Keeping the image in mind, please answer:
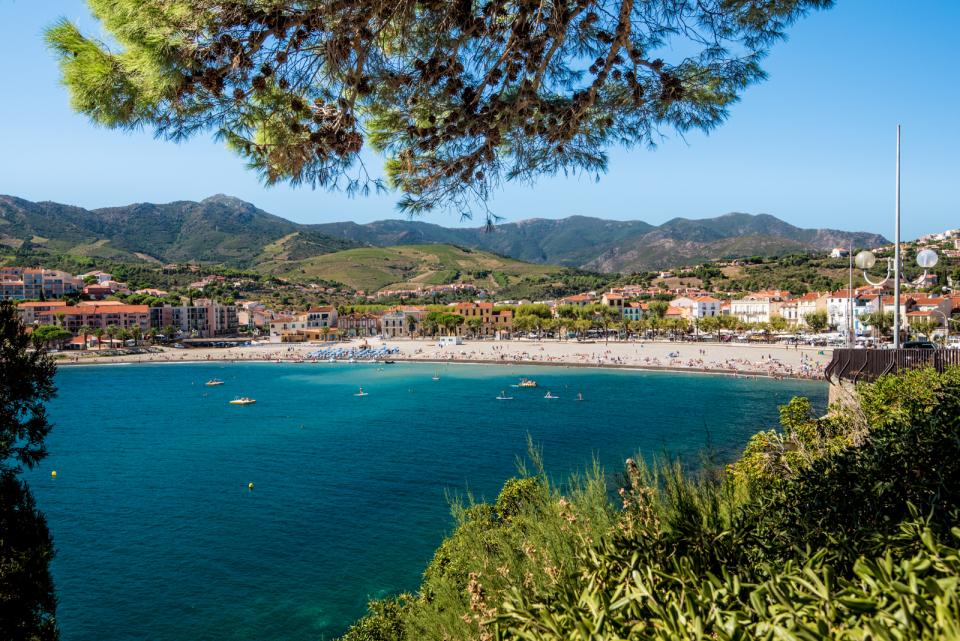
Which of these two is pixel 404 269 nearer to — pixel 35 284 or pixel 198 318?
pixel 198 318

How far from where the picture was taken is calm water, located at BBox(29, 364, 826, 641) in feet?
38.1

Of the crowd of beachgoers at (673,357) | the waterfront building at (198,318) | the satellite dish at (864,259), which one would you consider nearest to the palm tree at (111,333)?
the waterfront building at (198,318)

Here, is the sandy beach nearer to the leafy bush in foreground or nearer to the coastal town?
the coastal town

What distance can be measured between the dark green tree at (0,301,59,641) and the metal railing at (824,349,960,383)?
1121cm

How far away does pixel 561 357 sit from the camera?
182 ft

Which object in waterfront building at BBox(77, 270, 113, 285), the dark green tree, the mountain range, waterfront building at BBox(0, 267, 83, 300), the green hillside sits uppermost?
the mountain range

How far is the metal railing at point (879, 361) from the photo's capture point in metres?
9.68

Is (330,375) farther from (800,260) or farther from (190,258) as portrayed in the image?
(190,258)

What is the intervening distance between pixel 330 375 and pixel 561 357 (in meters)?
21.3

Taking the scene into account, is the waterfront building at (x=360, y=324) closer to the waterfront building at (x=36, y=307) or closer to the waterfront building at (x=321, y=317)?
the waterfront building at (x=321, y=317)

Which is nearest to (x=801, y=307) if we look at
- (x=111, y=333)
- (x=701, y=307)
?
(x=701, y=307)

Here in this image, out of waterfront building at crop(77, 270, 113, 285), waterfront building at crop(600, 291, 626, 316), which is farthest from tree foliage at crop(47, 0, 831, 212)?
waterfront building at crop(77, 270, 113, 285)

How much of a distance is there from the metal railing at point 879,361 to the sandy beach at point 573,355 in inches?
1266

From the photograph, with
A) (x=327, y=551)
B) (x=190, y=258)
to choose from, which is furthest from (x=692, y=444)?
(x=190, y=258)
